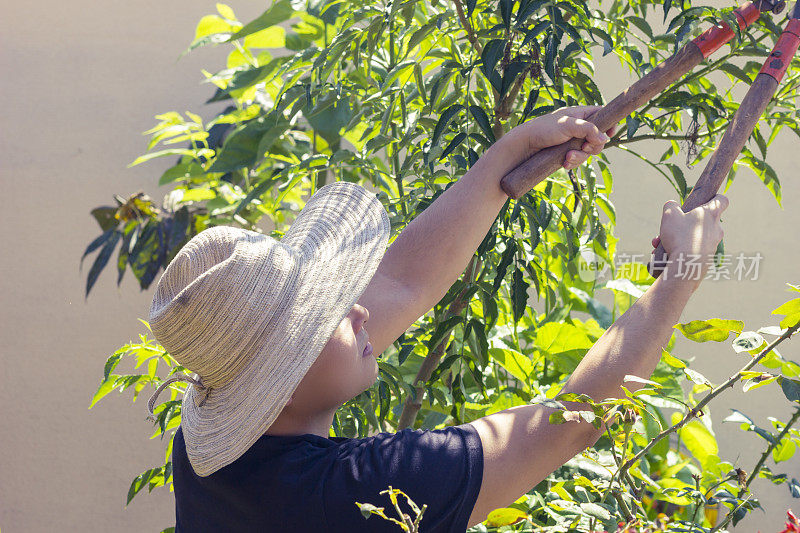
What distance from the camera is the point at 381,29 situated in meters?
1.05

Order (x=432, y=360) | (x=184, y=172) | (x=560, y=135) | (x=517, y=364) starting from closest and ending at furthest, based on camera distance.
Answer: (x=560, y=135) < (x=432, y=360) < (x=517, y=364) < (x=184, y=172)

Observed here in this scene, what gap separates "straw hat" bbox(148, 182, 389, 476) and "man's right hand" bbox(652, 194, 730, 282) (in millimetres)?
303

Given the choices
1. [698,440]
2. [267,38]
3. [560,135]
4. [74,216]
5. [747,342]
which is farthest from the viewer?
[74,216]

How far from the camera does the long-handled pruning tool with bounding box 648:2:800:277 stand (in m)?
0.79

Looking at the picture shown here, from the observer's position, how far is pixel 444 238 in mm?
939

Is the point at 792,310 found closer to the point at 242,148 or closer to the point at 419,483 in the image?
the point at 419,483

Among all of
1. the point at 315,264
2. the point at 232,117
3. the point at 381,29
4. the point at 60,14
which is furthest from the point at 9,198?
the point at 315,264

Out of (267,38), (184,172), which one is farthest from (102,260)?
(267,38)

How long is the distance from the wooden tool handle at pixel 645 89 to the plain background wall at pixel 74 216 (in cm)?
175

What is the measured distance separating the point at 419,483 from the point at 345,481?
2.7 inches

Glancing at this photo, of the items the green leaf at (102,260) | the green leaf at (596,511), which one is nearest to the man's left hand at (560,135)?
the green leaf at (596,511)

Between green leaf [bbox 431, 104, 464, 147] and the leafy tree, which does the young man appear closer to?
the leafy tree

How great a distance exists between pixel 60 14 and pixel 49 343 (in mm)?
1017

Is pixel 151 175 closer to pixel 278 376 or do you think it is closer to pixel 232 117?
pixel 232 117
